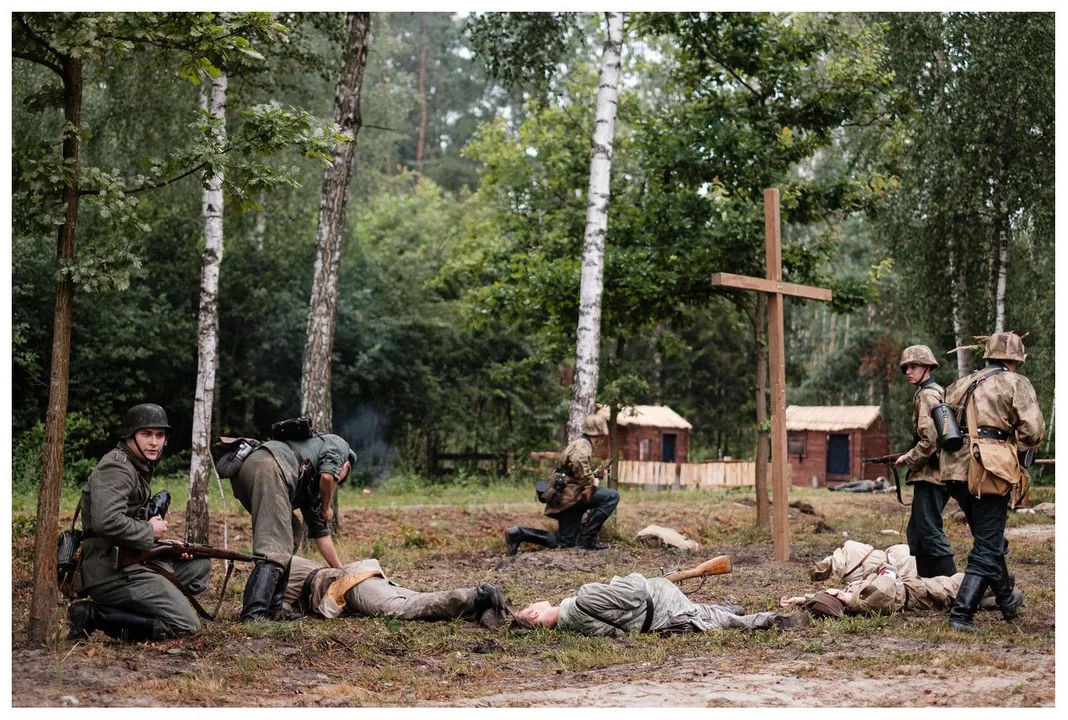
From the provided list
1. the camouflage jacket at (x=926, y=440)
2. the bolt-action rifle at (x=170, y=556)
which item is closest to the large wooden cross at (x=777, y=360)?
the camouflage jacket at (x=926, y=440)

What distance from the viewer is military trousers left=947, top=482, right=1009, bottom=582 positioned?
7.39 meters

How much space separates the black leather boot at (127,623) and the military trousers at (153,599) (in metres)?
0.02

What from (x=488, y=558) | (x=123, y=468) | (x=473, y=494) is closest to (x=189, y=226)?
(x=473, y=494)

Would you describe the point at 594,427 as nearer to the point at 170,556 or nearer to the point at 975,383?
the point at 975,383

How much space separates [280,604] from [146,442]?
1684 millimetres

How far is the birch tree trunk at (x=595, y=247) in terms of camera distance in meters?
13.6

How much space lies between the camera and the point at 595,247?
1384 centimetres

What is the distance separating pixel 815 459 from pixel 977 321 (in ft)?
41.5

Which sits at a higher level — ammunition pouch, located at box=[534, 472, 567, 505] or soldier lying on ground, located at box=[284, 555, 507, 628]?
ammunition pouch, located at box=[534, 472, 567, 505]

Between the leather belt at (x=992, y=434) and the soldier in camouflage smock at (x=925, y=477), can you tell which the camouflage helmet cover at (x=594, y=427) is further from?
the leather belt at (x=992, y=434)

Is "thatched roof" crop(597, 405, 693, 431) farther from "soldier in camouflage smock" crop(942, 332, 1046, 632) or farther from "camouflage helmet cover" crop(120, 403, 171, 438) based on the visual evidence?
"camouflage helmet cover" crop(120, 403, 171, 438)

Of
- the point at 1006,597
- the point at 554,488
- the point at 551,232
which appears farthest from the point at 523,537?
the point at 551,232

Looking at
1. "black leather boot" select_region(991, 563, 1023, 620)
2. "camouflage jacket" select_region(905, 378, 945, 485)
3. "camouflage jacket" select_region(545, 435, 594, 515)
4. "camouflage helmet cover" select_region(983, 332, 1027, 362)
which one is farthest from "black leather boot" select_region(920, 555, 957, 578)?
"camouflage jacket" select_region(545, 435, 594, 515)

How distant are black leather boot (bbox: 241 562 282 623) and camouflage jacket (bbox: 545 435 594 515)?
5.35m
